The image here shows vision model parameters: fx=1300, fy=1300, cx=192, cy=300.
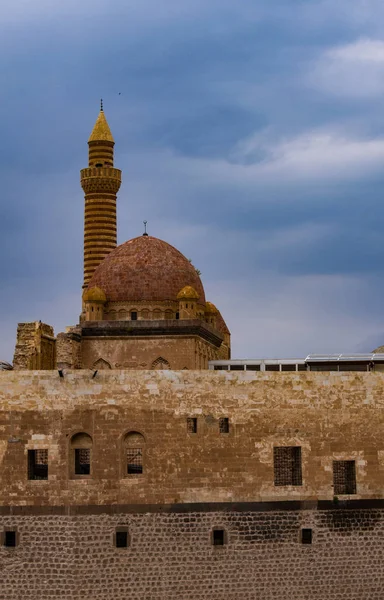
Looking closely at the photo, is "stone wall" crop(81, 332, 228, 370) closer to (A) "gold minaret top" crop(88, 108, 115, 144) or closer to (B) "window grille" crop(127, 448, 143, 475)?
(B) "window grille" crop(127, 448, 143, 475)

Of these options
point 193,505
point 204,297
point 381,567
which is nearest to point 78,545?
point 193,505

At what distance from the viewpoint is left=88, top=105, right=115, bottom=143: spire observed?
4678 centimetres

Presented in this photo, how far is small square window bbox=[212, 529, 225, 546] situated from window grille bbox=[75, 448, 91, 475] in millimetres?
3047

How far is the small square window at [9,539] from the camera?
27.8 metres

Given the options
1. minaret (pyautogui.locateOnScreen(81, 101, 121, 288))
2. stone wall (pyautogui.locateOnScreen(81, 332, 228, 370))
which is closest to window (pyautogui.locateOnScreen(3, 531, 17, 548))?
stone wall (pyautogui.locateOnScreen(81, 332, 228, 370))

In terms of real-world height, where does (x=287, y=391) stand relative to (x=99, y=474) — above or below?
above

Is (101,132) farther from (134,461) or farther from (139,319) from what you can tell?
(134,461)

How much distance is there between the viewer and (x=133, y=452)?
2905 centimetres

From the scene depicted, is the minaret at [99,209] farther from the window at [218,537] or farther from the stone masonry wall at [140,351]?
the window at [218,537]

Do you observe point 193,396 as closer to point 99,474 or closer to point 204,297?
point 99,474

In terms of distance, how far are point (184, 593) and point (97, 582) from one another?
1.89 m

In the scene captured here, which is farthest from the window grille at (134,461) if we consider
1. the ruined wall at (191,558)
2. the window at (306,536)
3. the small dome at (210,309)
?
the small dome at (210,309)

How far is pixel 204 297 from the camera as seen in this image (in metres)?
39.6

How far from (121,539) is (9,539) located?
2396 millimetres
